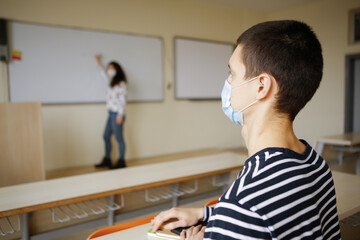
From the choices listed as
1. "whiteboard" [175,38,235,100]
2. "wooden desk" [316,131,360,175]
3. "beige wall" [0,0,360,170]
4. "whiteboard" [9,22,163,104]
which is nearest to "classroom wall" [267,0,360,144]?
"beige wall" [0,0,360,170]

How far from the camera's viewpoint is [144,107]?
15.5 feet

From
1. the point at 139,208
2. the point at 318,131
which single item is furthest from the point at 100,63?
the point at 318,131

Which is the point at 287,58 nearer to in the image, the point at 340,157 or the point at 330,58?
the point at 340,157

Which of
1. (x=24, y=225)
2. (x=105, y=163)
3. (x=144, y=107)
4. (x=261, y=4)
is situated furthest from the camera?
(x=261, y=4)

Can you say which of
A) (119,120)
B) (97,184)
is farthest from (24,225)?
(119,120)

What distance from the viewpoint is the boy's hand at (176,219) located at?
0.89m

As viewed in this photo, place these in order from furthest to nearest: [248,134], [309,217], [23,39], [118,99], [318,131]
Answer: [318,131] < [118,99] < [23,39] < [248,134] < [309,217]

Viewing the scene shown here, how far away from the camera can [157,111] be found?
16.0ft

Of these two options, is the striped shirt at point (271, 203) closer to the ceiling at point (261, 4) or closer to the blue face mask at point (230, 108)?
the blue face mask at point (230, 108)

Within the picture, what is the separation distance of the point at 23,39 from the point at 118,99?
1399 millimetres

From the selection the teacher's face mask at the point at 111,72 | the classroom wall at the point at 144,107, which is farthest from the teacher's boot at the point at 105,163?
the teacher's face mask at the point at 111,72

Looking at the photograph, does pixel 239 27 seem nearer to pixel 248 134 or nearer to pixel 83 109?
pixel 83 109

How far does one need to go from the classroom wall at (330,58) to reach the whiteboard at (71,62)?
296 cm

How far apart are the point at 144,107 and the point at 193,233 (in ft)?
13.1
